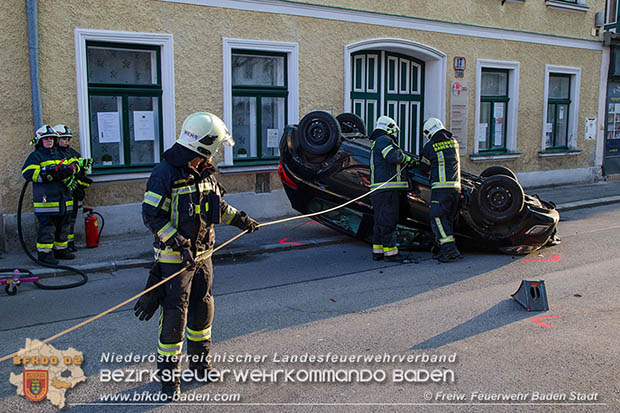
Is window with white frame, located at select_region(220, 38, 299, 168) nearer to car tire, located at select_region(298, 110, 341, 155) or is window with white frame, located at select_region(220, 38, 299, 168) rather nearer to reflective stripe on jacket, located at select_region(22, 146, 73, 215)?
car tire, located at select_region(298, 110, 341, 155)

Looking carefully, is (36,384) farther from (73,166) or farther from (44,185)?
(73,166)

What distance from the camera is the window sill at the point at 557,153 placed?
1561cm

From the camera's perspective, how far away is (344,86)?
1188cm

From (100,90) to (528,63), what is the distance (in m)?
11.2

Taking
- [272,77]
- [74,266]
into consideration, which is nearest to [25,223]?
[74,266]

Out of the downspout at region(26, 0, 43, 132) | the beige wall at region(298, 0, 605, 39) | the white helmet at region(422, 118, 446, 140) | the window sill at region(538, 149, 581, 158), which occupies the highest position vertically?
the beige wall at region(298, 0, 605, 39)

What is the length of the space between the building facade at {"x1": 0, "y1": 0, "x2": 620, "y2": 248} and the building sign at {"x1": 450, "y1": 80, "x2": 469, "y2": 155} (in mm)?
40

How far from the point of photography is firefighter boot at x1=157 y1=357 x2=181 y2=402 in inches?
159

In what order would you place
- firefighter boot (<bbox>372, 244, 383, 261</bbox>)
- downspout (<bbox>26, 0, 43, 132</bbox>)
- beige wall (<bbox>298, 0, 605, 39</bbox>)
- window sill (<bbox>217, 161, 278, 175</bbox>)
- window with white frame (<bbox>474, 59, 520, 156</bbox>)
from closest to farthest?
1. firefighter boot (<bbox>372, 244, 383, 261</bbox>)
2. downspout (<bbox>26, 0, 43, 132</bbox>)
3. window sill (<bbox>217, 161, 278, 175</bbox>)
4. beige wall (<bbox>298, 0, 605, 39</bbox>)
5. window with white frame (<bbox>474, 59, 520, 156</bbox>)

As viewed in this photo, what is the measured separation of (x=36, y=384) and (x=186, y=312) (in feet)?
4.15

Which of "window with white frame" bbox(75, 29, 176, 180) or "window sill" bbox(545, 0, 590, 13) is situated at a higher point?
"window sill" bbox(545, 0, 590, 13)

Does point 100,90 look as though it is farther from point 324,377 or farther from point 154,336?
point 324,377

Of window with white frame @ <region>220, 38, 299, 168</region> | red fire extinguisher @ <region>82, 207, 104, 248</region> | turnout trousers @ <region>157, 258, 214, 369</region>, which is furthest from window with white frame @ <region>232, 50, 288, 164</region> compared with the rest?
turnout trousers @ <region>157, 258, 214, 369</region>

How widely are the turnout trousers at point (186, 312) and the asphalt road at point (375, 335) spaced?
1.02 ft
